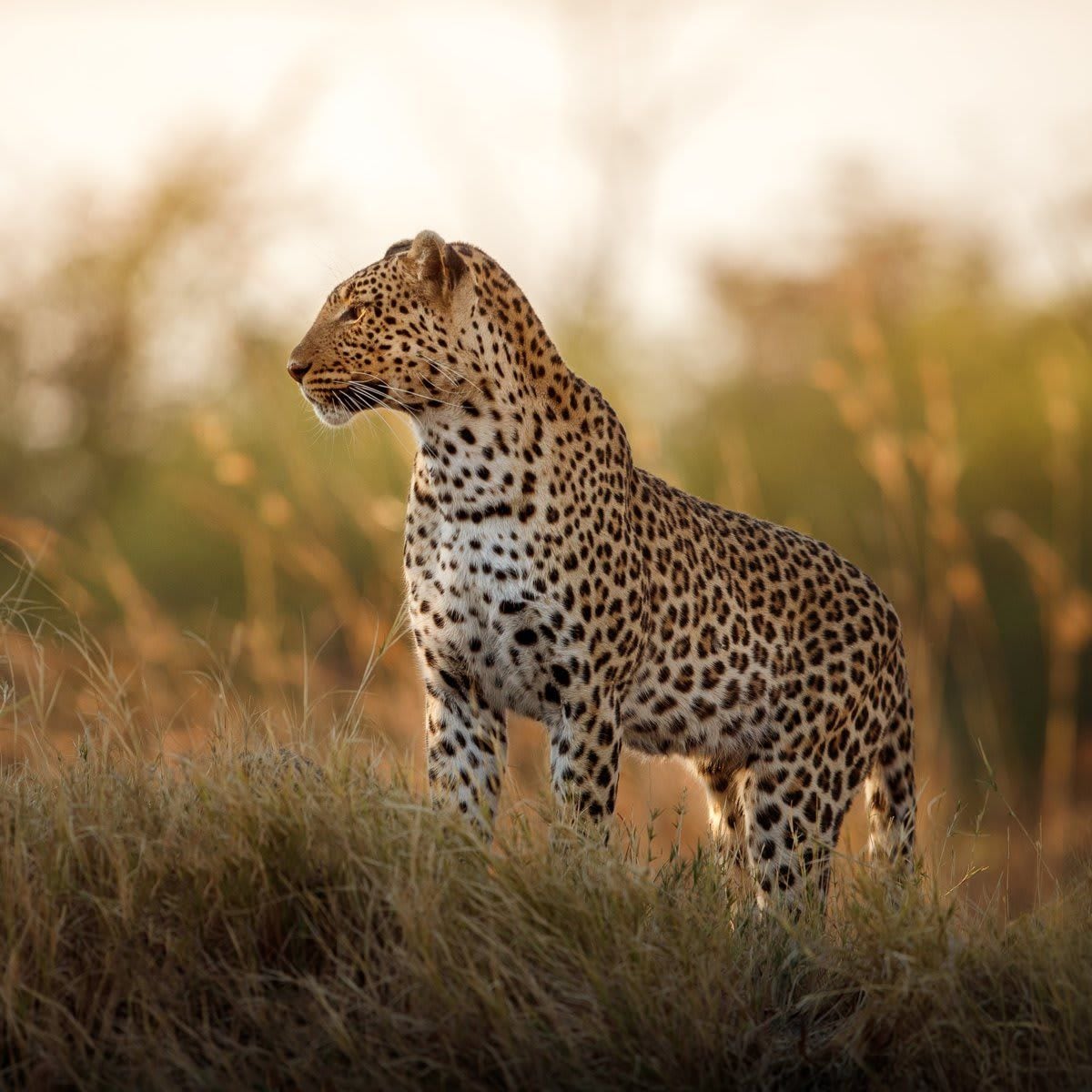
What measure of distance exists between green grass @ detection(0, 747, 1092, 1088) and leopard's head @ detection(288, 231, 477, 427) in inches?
55.5

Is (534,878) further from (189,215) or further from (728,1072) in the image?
(189,215)

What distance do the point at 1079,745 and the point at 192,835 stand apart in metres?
10.9

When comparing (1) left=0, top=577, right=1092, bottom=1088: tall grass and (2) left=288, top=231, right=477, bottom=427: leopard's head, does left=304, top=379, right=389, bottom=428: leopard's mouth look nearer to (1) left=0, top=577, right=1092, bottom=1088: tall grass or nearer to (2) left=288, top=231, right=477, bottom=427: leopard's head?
(2) left=288, top=231, right=477, bottom=427: leopard's head

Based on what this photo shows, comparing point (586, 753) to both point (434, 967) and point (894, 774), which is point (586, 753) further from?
point (434, 967)

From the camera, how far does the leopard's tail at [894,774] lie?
6269 millimetres

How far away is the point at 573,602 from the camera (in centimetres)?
544

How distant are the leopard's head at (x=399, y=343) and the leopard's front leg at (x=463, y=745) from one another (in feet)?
3.10

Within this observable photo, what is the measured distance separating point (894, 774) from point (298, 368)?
2665 mm

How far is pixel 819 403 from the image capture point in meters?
15.3

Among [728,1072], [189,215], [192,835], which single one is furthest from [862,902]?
[189,215]

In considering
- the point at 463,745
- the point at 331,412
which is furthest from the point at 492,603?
the point at 331,412

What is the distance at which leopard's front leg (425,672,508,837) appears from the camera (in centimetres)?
564

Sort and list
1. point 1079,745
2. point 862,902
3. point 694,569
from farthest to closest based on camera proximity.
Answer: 1. point 1079,745
2. point 694,569
3. point 862,902

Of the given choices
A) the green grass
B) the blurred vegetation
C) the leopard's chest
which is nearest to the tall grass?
the green grass
